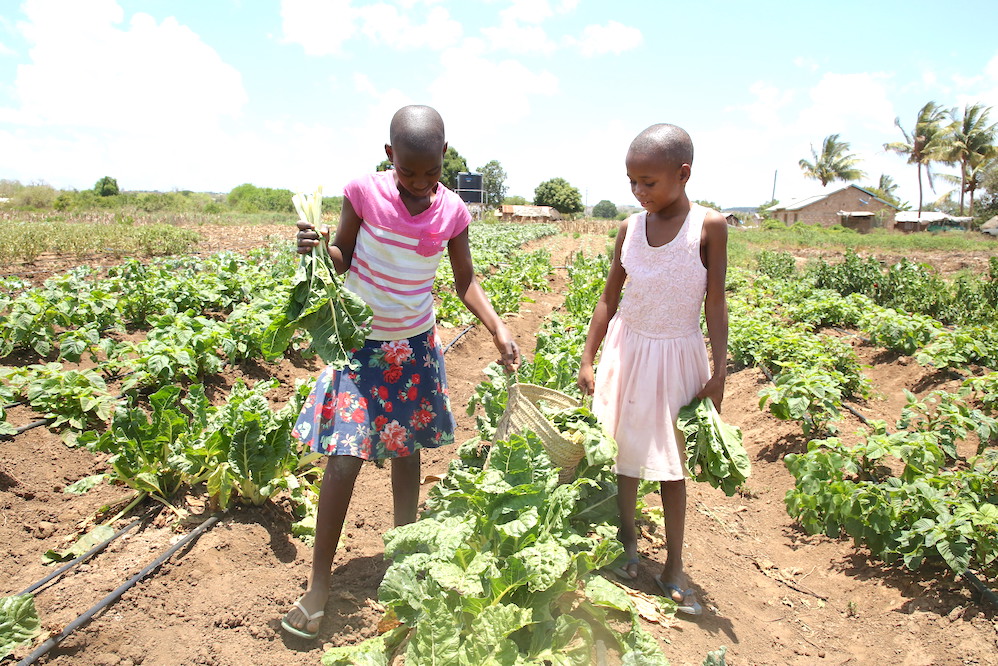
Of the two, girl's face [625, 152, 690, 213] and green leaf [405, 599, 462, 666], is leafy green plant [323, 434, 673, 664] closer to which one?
green leaf [405, 599, 462, 666]

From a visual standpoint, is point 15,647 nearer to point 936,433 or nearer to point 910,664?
point 910,664

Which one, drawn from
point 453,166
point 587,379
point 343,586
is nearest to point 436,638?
point 343,586

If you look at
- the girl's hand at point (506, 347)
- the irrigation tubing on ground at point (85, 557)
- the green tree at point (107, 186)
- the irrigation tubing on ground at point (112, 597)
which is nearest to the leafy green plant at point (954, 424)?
the girl's hand at point (506, 347)

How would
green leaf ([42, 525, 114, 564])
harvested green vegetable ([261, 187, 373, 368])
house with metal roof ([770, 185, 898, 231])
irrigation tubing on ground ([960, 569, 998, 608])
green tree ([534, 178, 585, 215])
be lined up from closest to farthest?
1. harvested green vegetable ([261, 187, 373, 368])
2. irrigation tubing on ground ([960, 569, 998, 608])
3. green leaf ([42, 525, 114, 564])
4. house with metal roof ([770, 185, 898, 231])
5. green tree ([534, 178, 585, 215])

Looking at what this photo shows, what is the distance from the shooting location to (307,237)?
2.06m

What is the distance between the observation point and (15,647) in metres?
2.03

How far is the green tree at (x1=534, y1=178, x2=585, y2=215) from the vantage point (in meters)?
72.4

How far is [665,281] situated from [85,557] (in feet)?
8.63

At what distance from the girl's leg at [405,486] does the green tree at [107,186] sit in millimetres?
63143

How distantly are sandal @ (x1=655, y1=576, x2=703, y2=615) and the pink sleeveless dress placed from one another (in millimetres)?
509

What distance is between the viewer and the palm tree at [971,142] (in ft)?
135

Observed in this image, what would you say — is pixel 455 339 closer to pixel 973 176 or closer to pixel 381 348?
pixel 381 348

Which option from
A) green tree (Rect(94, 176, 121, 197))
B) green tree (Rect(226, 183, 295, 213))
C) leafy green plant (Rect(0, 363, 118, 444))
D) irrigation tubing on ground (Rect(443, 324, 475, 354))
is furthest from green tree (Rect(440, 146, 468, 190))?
leafy green plant (Rect(0, 363, 118, 444))

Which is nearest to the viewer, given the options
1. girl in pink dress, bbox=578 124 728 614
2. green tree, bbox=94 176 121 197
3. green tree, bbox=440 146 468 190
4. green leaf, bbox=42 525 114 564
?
girl in pink dress, bbox=578 124 728 614
